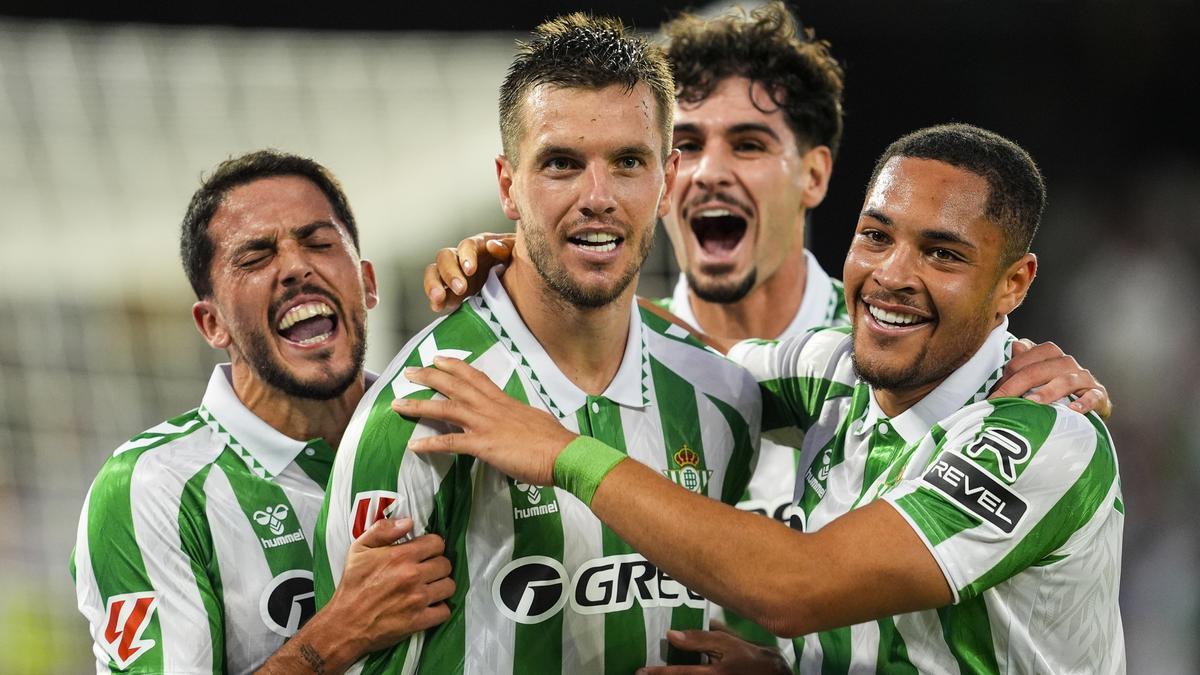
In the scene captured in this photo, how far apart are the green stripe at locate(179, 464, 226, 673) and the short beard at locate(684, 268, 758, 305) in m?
1.85

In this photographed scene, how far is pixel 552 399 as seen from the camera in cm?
288

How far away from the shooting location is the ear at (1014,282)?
2963 mm

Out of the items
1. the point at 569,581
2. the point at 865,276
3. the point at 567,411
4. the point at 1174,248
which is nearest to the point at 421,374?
the point at 567,411

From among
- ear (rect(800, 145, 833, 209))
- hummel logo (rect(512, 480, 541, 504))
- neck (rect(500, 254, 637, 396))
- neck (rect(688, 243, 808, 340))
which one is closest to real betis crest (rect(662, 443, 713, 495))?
neck (rect(500, 254, 637, 396))

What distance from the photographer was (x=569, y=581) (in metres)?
2.80

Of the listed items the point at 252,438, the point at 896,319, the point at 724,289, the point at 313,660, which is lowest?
the point at 313,660

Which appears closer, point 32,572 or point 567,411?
point 567,411

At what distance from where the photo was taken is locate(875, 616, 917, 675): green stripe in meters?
2.84

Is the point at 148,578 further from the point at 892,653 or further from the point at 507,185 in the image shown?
the point at 892,653

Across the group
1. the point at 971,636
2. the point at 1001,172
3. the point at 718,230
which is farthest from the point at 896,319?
the point at 718,230

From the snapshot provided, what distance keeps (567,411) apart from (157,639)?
1041 mm

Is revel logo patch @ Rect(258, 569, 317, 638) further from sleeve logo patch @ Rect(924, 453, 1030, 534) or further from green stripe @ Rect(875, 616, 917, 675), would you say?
sleeve logo patch @ Rect(924, 453, 1030, 534)

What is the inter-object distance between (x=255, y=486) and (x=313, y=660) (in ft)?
1.69

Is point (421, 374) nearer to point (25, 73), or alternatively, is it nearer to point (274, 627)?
point (274, 627)
